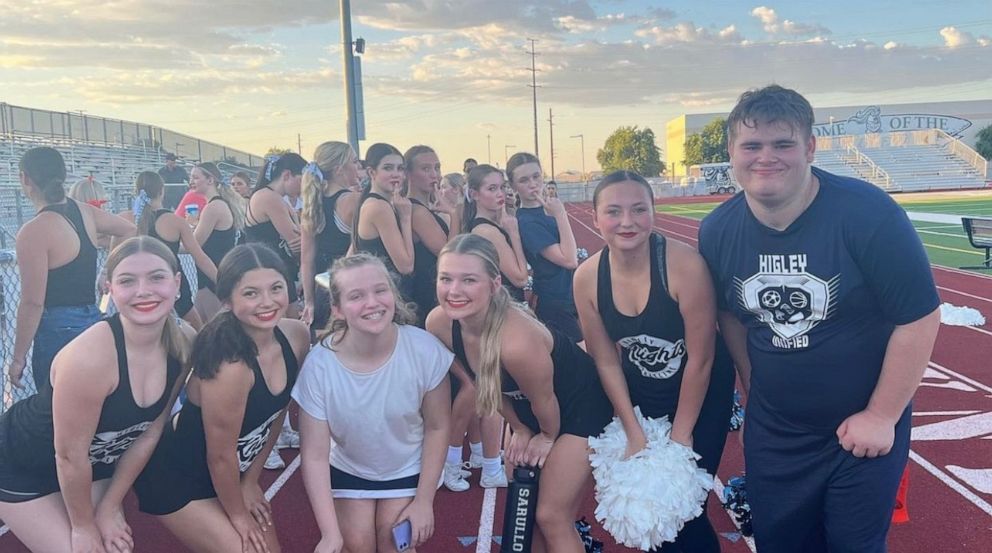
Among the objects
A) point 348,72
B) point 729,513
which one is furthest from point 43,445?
point 348,72

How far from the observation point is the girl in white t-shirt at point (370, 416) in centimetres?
292

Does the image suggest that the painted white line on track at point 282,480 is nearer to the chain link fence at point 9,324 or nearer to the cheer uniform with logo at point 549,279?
the chain link fence at point 9,324

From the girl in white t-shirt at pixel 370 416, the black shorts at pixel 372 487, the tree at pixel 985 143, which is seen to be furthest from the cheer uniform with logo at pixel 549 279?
the tree at pixel 985 143

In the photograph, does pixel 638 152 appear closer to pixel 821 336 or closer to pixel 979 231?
pixel 979 231

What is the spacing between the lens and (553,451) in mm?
2986

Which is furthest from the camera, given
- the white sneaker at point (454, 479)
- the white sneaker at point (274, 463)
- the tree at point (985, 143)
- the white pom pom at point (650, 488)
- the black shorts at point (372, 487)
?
the tree at point (985, 143)

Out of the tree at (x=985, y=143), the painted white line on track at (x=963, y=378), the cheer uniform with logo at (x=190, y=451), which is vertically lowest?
the painted white line on track at (x=963, y=378)

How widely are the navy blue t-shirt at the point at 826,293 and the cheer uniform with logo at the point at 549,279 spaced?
2.18 m

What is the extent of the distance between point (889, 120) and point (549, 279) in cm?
7523

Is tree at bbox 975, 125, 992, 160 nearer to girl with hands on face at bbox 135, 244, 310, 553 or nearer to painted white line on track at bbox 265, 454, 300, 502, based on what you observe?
painted white line on track at bbox 265, 454, 300, 502

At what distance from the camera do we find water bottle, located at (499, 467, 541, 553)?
2.89m

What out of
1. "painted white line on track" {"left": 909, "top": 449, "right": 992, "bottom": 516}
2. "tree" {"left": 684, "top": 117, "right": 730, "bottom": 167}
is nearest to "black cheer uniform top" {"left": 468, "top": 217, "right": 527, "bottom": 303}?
"painted white line on track" {"left": 909, "top": 449, "right": 992, "bottom": 516}

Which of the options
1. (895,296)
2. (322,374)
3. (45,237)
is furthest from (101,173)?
(895,296)

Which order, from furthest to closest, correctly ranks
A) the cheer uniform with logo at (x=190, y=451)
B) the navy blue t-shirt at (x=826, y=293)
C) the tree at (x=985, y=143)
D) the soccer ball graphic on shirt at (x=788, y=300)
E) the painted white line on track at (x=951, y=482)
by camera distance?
the tree at (x=985, y=143)
the painted white line on track at (x=951, y=482)
the cheer uniform with logo at (x=190, y=451)
the soccer ball graphic on shirt at (x=788, y=300)
the navy blue t-shirt at (x=826, y=293)
